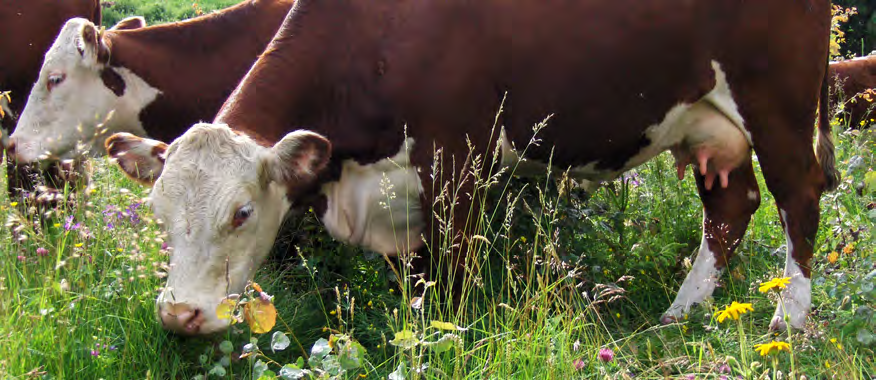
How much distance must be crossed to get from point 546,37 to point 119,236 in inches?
81.2

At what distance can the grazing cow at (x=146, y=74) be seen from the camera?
533 cm

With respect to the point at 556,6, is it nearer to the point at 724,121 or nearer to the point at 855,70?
the point at 724,121

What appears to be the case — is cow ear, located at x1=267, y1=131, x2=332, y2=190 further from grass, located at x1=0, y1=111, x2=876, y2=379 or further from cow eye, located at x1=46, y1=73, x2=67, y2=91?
cow eye, located at x1=46, y1=73, x2=67, y2=91

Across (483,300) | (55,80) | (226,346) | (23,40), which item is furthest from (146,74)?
(226,346)

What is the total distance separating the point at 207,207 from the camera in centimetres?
340

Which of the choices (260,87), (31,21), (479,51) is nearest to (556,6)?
(479,51)

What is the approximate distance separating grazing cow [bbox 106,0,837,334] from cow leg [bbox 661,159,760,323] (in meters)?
0.02

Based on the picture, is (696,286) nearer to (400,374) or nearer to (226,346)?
(400,374)

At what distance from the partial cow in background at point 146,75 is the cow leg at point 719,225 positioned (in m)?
2.68

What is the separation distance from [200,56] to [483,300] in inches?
92.9

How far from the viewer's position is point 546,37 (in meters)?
4.29

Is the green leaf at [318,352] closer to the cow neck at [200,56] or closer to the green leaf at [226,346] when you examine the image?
the green leaf at [226,346]

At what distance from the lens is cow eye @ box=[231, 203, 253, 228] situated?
11.6 feet

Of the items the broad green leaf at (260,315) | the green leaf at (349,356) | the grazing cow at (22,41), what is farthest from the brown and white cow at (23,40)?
the green leaf at (349,356)
